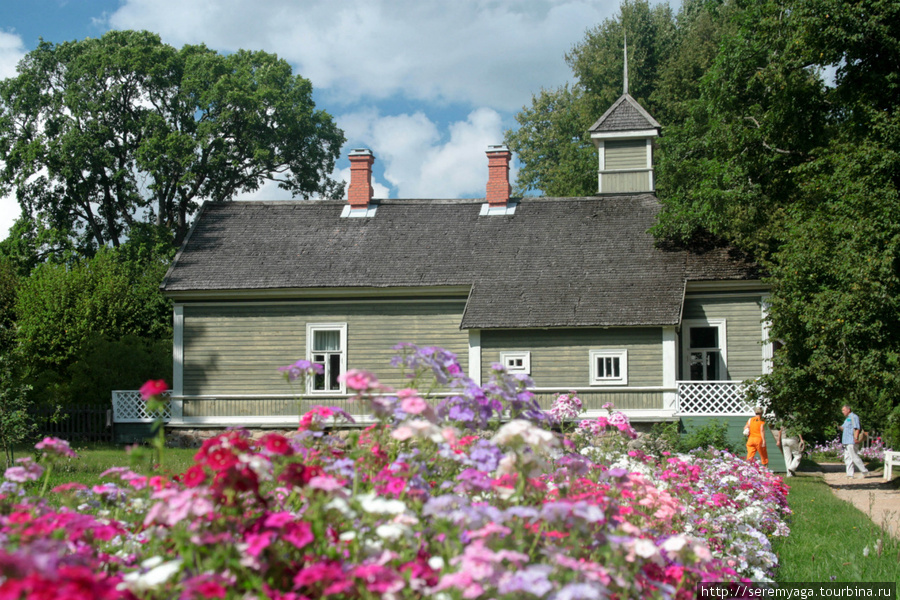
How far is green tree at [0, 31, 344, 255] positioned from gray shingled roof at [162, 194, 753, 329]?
11.8 metres

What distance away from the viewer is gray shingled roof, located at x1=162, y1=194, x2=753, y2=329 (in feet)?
64.1

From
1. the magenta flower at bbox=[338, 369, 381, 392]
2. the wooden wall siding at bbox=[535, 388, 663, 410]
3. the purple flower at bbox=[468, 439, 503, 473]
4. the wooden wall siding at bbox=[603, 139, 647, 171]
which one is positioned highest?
the wooden wall siding at bbox=[603, 139, 647, 171]

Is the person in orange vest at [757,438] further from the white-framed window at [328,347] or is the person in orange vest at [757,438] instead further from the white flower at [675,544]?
the white flower at [675,544]

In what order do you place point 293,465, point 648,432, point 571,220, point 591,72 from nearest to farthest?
point 293,465 → point 648,432 → point 571,220 → point 591,72

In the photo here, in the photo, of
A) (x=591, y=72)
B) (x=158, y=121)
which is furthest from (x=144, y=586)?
(x=591, y=72)

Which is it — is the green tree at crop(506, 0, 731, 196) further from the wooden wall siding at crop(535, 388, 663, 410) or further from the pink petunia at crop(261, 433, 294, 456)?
the pink petunia at crop(261, 433, 294, 456)

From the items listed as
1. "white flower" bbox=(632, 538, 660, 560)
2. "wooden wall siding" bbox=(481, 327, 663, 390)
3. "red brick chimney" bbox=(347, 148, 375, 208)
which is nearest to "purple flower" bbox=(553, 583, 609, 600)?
"white flower" bbox=(632, 538, 660, 560)

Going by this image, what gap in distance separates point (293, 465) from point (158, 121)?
32969 mm

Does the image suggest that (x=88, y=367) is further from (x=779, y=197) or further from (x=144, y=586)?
(x=144, y=586)

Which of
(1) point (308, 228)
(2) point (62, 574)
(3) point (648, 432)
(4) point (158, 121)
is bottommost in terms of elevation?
(3) point (648, 432)

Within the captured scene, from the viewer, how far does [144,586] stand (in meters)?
3.04

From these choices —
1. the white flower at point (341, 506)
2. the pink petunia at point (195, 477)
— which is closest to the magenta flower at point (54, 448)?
the pink petunia at point (195, 477)

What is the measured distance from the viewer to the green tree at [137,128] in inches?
1282

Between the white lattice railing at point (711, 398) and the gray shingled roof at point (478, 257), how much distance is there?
1.62 m
